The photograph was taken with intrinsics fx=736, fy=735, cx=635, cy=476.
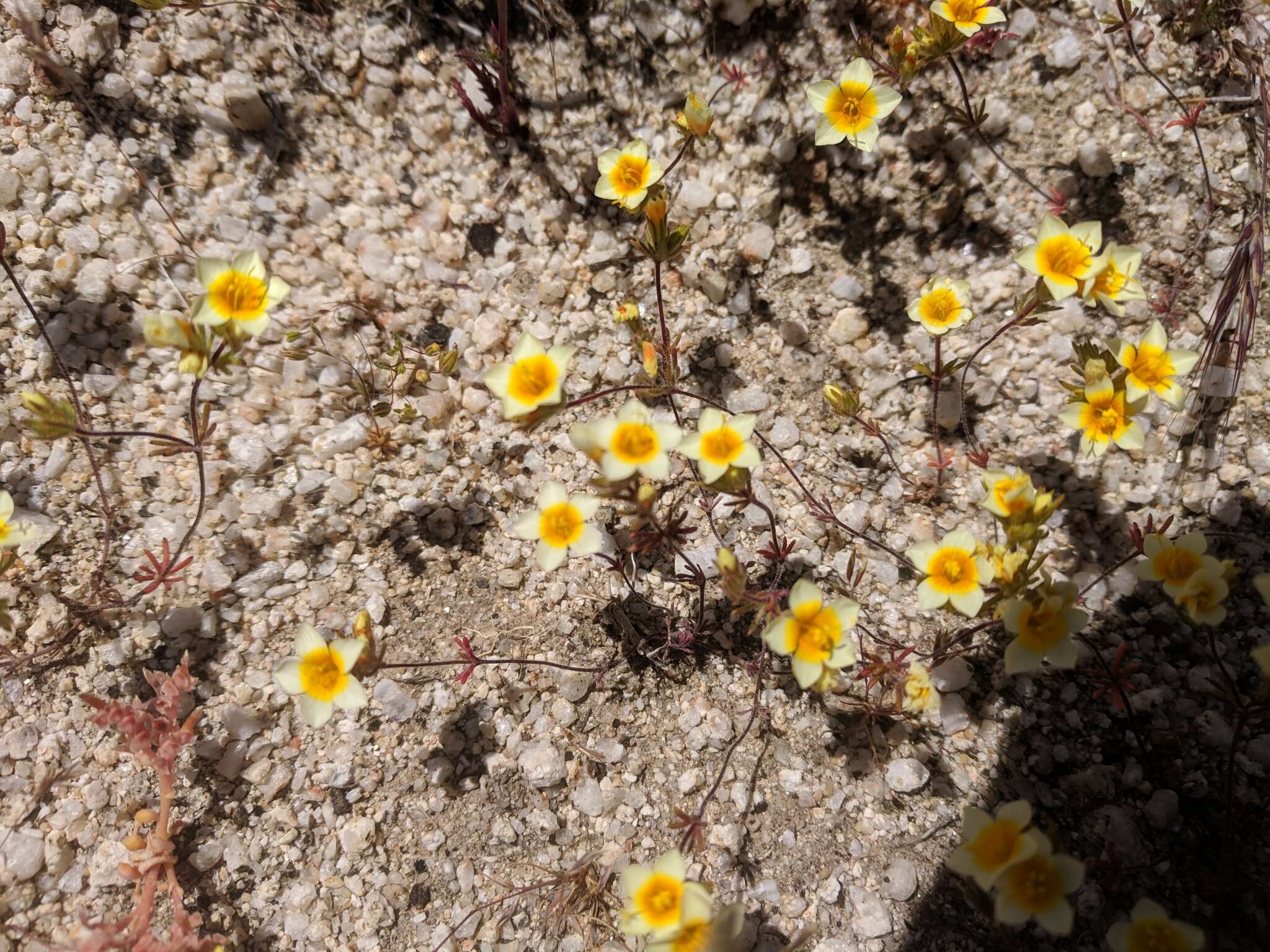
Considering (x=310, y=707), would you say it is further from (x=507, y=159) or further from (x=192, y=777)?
(x=507, y=159)

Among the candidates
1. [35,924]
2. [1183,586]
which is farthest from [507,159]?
[35,924]

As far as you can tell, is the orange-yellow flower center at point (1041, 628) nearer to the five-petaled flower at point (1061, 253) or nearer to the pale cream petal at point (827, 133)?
the five-petaled flower at point (1061, 253)

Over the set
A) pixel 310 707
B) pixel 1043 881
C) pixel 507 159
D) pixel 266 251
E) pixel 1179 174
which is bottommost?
pixel 310 707

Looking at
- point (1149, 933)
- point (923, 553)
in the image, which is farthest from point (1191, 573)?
point (1149, 933)

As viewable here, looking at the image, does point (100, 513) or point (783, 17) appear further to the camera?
point (783, 17)

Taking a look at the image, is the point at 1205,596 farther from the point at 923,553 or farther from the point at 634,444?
the point at 634,444

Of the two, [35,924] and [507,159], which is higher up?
[507,159]

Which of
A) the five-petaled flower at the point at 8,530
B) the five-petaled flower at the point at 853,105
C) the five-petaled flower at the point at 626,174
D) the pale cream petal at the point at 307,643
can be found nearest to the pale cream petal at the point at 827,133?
the five-petaled flower at the point at 853,105
